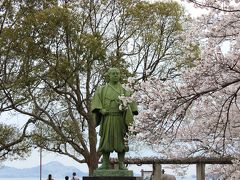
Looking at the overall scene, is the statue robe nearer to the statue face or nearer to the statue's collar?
the statue's collar

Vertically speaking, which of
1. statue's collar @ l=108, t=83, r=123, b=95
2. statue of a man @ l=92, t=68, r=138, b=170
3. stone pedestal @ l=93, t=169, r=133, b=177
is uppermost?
statue's collar @ l=108, t=83, r=123, b=95

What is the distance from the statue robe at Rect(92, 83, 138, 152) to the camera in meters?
8.43

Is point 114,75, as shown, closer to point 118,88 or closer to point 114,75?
point 114,75

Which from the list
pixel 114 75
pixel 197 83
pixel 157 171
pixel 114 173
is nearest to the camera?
pixel 197 83

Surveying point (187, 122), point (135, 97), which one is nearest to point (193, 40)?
point (135, 97)

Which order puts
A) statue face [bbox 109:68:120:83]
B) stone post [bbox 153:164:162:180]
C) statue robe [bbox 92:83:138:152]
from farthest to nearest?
stone post [bbox 153:164:162:180] < statue face [bbox 109:68:120:83] < statue robe [bbox 92:83:138:152]

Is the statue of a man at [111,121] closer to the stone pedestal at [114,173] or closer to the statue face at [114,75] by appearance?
the statue face at [114,75]

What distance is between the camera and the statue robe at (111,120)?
8.43 meters

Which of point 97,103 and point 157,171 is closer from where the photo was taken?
point 97,103

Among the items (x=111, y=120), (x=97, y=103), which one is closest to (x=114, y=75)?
(x=97, y=103)

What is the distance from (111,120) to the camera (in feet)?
27.7

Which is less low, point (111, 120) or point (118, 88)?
point (118, 88)

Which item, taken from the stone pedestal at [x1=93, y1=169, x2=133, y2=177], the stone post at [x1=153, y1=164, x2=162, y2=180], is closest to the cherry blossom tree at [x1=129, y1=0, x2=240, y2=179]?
the stone pedestal at [x1=93, y1=169, x2=133, y2=177]

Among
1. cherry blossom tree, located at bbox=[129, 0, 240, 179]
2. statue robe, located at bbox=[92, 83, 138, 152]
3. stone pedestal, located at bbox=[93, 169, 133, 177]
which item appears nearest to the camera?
cherry blossom tree, located at bbox=[129, 0, 240, 179]
